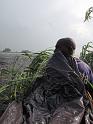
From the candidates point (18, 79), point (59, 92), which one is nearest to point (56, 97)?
point (59, 92)

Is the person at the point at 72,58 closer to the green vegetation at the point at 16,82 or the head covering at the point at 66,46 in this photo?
the head covering at the point at 66,46

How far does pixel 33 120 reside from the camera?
15.6 feet

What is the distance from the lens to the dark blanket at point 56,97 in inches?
185

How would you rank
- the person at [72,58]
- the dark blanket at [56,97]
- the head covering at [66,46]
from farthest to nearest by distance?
the head covering at [66,46] → the person at [72,58] → the dark blanket at [56,97]

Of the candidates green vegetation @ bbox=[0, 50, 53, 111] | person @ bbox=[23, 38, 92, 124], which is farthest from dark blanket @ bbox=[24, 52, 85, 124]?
green vegetation @ bbox=[0, 50, 53, 111]

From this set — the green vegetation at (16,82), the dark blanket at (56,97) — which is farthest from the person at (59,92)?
the green vegetation at (16,82)

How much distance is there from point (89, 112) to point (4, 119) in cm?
102

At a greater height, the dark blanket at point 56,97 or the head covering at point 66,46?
the head covering at point 66,46

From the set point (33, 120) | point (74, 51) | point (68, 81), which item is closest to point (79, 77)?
point (68, 81)

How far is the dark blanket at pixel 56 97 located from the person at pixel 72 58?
9 centimetres

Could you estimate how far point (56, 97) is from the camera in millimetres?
5137

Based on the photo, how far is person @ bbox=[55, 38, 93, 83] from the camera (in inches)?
213

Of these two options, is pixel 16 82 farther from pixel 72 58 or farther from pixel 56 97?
pixel 72 58

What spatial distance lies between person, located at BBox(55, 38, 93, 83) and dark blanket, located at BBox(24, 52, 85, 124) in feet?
0.30
